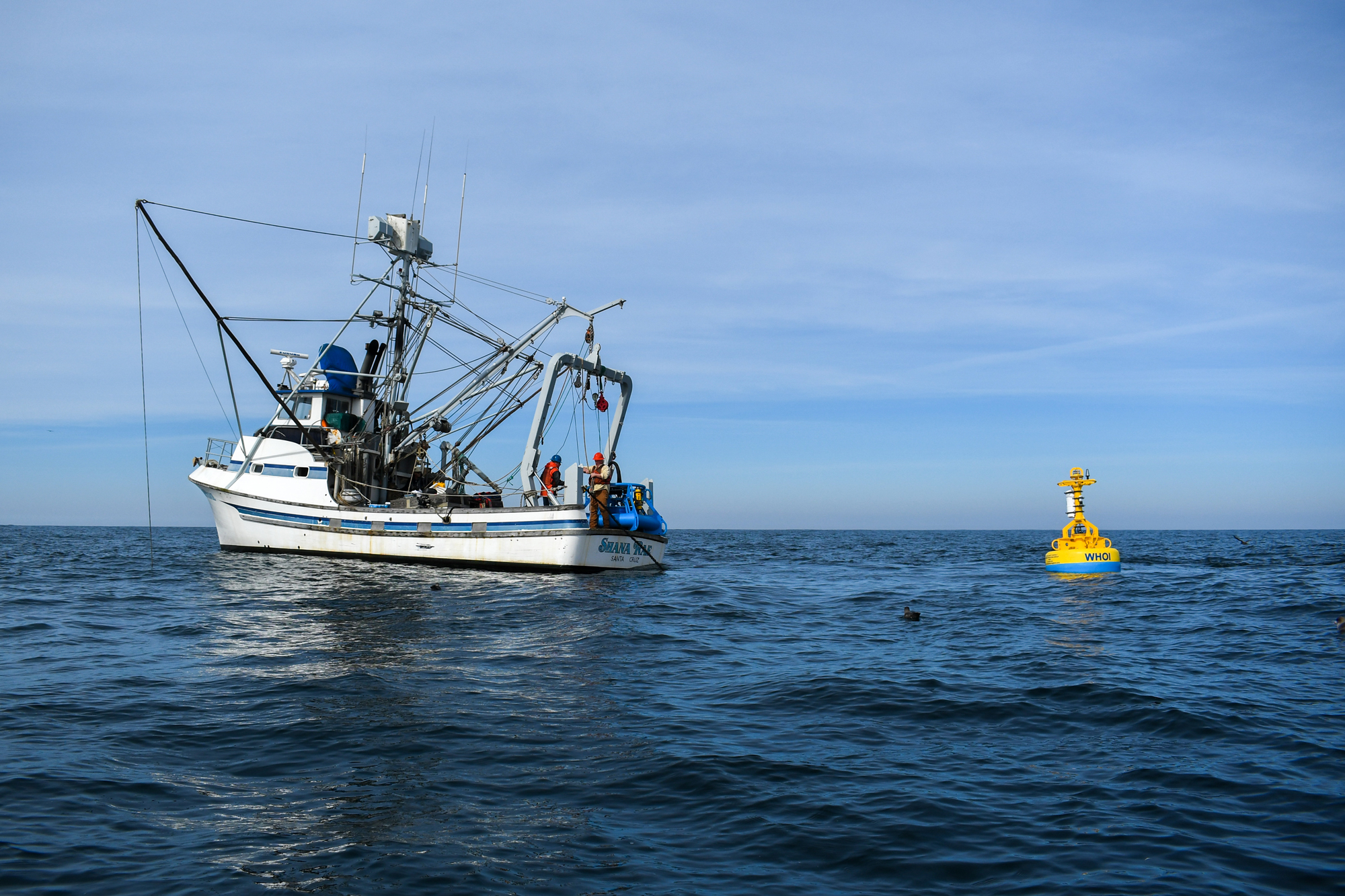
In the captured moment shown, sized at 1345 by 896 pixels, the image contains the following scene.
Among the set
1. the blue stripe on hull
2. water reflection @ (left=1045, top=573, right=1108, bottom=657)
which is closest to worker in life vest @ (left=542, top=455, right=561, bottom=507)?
water reflection @ (left=1045, top=573, right=1108, bottom=657)

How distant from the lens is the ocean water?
528cm

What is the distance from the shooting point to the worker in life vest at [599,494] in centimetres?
2539

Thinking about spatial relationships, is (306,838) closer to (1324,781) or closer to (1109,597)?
(1324,781)

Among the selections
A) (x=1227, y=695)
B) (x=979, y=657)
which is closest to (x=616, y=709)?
(x=979, y=657)

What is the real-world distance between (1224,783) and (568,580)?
1868cm

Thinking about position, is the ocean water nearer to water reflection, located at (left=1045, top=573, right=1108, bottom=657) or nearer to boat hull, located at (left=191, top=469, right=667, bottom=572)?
water reflection, located at (left=1045, top=573, right=1108, bottom=657)

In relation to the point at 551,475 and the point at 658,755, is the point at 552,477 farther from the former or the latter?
the point at 658,755

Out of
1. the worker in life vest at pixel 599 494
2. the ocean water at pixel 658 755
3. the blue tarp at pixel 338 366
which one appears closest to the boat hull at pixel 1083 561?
the ocean water at pixel 658 755

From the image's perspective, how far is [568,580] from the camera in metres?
23.9

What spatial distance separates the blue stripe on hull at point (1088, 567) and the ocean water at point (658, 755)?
12162 millimetres

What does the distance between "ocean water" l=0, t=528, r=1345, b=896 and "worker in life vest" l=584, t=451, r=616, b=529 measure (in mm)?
8826

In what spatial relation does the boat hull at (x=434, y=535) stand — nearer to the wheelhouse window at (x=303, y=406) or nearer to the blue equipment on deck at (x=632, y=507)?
the blue equipment on deck at (x=632, y=507)

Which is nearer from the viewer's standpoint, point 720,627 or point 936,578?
point 720,627

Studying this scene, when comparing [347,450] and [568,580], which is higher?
[347,450]
